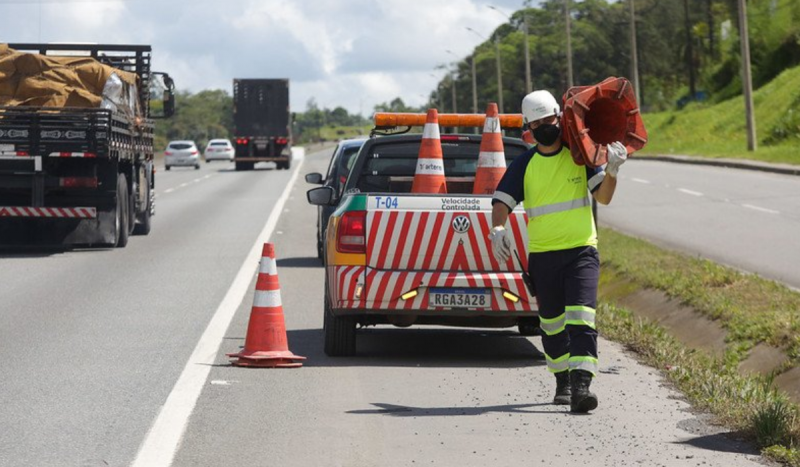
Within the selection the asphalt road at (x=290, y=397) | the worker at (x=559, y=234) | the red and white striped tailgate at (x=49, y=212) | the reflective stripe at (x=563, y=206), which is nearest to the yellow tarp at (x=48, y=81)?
the red and white striped tailgate at (x=49, y=212)

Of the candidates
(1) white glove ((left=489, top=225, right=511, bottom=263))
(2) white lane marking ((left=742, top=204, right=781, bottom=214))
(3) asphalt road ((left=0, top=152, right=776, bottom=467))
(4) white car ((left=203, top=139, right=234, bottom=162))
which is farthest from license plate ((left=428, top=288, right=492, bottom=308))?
(4) white car ((left=203, top=139, right=234, bottom=162))

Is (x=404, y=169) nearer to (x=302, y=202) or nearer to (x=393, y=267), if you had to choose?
(x=393, y=267)

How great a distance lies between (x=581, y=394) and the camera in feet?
28.5

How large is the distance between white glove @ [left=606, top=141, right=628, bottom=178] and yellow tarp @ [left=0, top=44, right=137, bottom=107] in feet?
48.0

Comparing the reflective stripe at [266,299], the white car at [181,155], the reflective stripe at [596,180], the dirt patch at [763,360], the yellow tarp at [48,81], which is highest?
the white car at [181,155]

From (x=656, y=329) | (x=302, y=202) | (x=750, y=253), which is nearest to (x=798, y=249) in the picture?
(x=750, y=253)

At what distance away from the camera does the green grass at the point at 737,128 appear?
48.4 meters

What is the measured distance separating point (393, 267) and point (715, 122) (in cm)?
5416

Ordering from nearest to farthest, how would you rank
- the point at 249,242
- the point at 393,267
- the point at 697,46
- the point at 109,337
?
the point at 393,267 → the point at 109,337 → the point at 249,242 → the point at 697,46

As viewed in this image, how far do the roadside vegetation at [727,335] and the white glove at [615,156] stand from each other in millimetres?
1468

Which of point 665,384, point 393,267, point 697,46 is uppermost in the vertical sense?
point 697,46

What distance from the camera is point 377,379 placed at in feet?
33.1

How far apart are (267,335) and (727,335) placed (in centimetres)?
364

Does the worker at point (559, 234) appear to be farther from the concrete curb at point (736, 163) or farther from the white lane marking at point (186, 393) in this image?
the concrete curb at point (736, 163)
